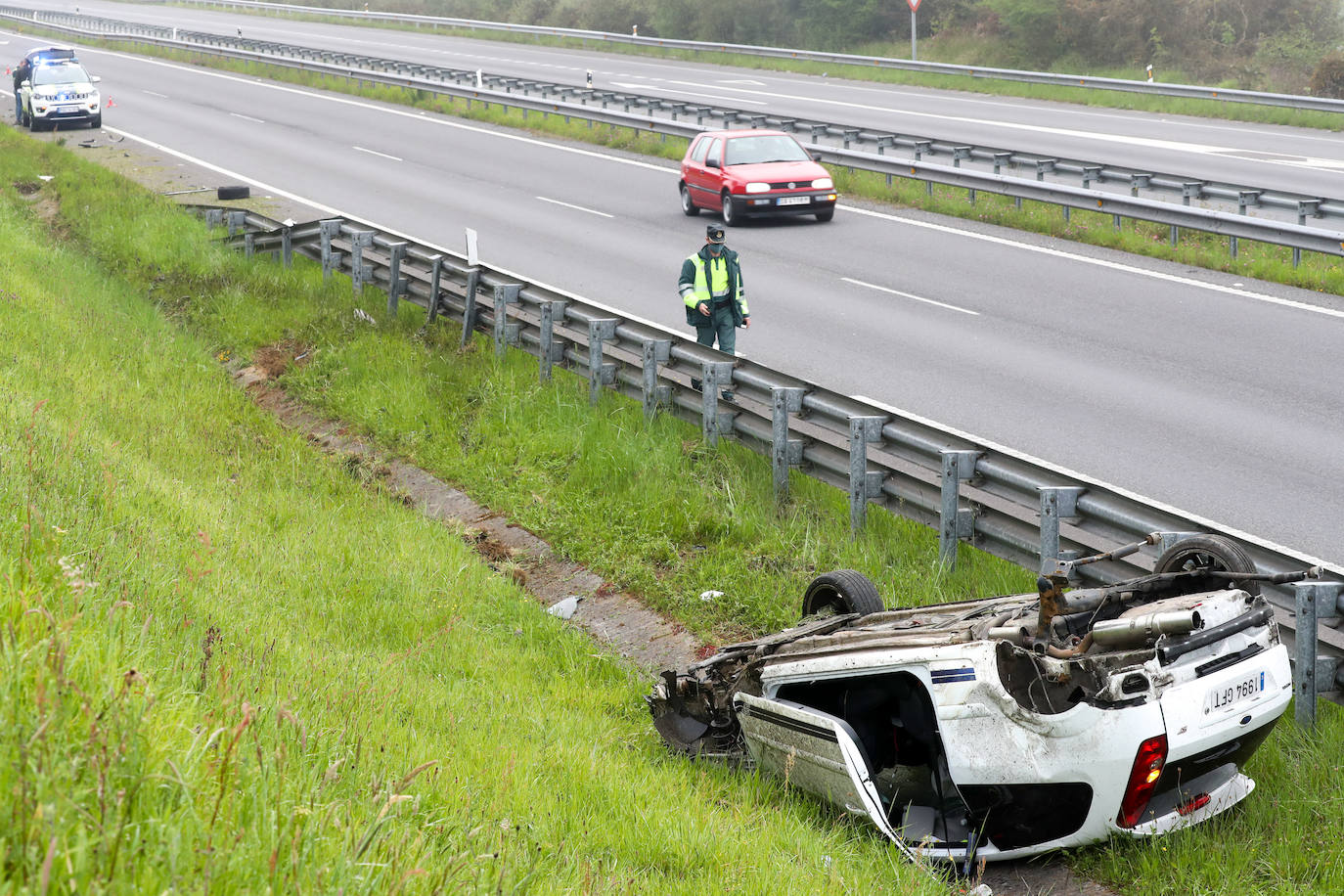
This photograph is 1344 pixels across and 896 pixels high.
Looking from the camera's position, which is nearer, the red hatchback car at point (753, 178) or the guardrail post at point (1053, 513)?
the guardrail post at point (1053, 513)

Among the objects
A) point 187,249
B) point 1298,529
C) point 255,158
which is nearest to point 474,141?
point 255,158

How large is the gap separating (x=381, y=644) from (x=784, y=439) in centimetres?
396

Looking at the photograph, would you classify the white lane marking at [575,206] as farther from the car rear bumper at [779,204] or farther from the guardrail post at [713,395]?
the guardrail post at [713,395]

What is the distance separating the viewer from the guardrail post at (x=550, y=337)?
13.6 meters

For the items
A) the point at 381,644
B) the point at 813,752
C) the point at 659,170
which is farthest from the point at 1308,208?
the point at 381,644

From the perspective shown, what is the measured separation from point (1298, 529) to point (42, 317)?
12565mm

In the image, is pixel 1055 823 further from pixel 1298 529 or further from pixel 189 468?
pixel 189 468

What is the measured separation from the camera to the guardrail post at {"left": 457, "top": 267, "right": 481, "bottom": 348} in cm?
1499

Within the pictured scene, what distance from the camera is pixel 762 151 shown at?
932 inches

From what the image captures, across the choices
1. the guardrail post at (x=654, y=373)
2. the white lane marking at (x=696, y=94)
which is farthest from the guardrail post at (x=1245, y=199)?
the white lane marking at (x=696, y=94)

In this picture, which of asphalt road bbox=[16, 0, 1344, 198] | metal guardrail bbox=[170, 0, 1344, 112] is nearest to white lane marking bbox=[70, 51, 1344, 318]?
asphalt road bbox=[16, 0, 1344, 198]

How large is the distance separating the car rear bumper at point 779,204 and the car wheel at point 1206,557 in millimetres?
17039

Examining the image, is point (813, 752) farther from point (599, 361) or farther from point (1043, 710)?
point (599, 361)

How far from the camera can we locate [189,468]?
1095 centimetres
